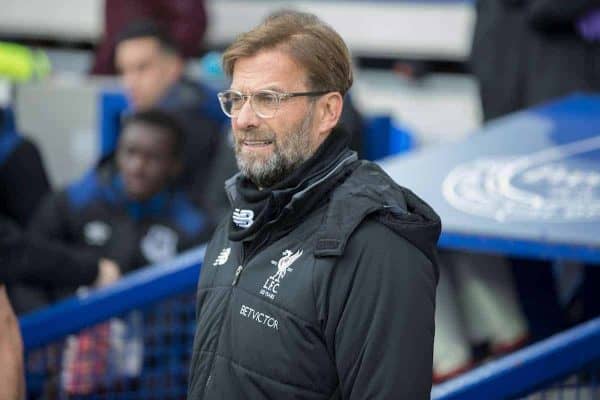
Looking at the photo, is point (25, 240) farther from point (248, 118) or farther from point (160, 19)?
point (160, 19)

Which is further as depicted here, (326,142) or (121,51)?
(121,51)

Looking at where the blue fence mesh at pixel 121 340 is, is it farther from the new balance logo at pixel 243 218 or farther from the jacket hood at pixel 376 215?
the jacket hood at pixel 376 215

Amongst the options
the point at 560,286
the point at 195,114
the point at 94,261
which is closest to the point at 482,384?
the point at 560,286

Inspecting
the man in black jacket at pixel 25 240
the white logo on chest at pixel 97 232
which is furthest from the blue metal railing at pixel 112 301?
the white logo on chest at pixel 97 232

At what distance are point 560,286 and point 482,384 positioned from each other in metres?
1.21

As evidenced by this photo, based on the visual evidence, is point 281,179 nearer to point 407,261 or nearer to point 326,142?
point 326,142

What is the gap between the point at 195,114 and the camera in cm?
579

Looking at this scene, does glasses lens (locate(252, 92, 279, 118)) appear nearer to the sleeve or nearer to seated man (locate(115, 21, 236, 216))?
the sleeve

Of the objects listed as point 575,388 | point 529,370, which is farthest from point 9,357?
point 575,388

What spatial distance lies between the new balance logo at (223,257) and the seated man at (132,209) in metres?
2.30

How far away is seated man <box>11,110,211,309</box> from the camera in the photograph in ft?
16.9

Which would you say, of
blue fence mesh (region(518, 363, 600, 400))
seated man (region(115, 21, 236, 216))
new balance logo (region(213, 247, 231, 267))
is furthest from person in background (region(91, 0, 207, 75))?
new balance logo (region(213, 247, 231, 267))

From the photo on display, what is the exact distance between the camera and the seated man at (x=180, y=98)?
548 cm

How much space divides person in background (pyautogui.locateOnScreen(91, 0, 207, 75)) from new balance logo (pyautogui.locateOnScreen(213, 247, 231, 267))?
4.96m
